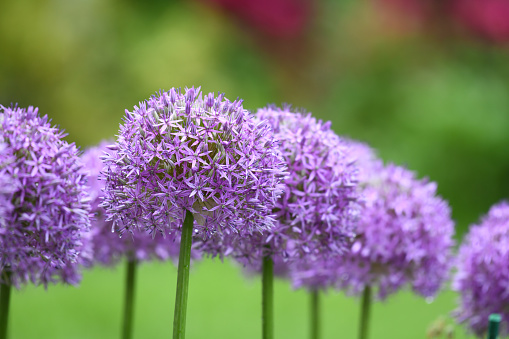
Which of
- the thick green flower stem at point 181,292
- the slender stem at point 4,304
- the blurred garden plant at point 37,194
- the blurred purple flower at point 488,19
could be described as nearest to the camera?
the blurred garden plant at point 37,194

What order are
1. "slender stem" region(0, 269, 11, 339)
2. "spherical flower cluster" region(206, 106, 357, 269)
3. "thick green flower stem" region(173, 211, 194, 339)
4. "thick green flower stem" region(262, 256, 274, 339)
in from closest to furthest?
1. "thick green flower stem" region(173, 211, 194, 339)
2. "slender stem" region(0, 269, 11, 339)
3. "spherical flower cluster" region(206, 106, 357, 269)
4. "thick green flower stem" region(262, 256, 274, 339)

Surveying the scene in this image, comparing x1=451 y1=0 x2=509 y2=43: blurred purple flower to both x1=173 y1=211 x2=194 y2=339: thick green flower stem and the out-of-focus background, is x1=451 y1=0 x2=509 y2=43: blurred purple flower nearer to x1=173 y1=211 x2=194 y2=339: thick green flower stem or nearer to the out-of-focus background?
the out-of-focus background

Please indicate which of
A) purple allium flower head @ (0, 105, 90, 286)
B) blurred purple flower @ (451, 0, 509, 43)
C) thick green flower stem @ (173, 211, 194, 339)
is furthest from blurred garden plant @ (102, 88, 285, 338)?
blurred purple flower @ (451, 0, 509, 43)

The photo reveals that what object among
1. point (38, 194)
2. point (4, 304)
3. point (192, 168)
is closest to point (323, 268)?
point (192, 168)

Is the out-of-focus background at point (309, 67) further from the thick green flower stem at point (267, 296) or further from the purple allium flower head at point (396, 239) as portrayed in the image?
the thick green flower stem at point (267, 296)

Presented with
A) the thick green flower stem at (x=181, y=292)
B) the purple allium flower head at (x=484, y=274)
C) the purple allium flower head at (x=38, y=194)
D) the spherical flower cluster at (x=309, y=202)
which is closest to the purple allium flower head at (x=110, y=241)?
the spherical flower cluster at (x=309, y=202)

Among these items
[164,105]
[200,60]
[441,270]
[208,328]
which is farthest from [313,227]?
[200,60]

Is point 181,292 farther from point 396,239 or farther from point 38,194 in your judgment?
point 396,239
